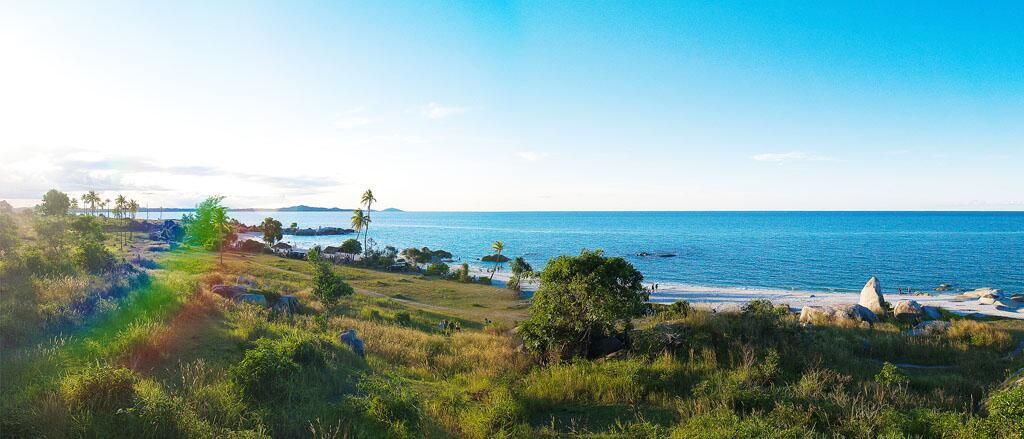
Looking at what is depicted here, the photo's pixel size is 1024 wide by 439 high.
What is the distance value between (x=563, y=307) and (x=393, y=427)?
8.69 m

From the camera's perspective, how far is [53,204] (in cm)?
9594

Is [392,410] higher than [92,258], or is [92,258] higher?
[92,258]

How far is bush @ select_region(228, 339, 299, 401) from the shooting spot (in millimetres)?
8664

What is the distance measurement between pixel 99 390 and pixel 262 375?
2403 mm

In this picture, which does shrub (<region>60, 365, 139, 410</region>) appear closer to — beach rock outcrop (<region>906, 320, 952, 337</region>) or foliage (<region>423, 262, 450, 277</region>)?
beach rock outcrop (<region>906, 320, 952, 337</region>)

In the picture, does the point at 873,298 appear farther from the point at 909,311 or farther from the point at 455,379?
the point at 455,379

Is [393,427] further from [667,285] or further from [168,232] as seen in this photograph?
[168,232]

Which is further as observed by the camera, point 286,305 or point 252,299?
point 286,305

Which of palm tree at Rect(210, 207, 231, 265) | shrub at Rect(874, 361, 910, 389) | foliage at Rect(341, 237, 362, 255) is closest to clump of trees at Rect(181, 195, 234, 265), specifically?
palm tree at Rect(210, 207, 231, 265)

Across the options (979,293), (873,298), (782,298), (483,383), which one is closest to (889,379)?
(483,383)

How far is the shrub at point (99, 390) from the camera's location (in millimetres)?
7070

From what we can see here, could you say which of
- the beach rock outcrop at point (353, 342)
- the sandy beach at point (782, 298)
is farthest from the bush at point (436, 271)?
the beach rock outcrop at point (353, 342)

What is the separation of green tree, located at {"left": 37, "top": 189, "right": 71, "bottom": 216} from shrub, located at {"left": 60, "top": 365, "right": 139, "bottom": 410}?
122 meters

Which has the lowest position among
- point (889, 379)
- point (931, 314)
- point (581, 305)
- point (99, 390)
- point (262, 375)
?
point (931, 314)
